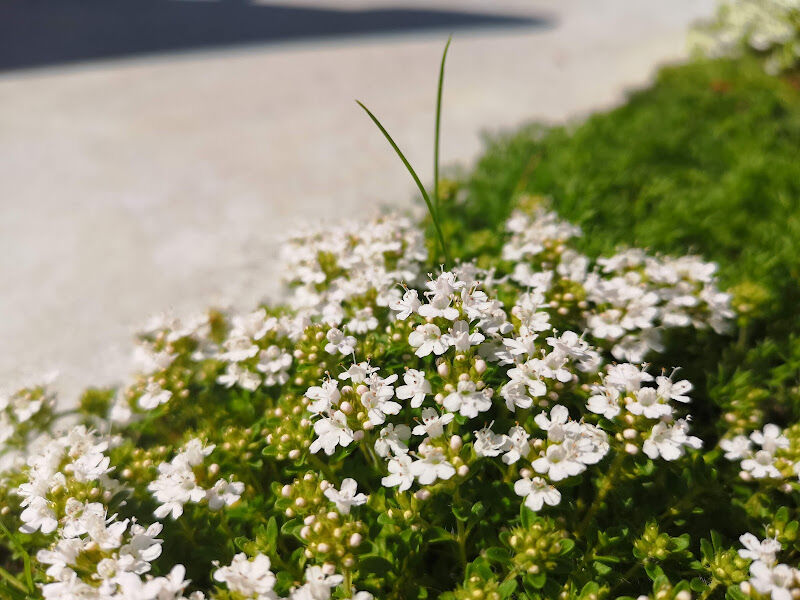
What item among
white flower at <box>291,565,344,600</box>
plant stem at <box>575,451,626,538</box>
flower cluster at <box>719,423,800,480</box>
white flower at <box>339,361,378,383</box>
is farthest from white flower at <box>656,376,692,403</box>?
white flower at <box>291,565,344,600</box>

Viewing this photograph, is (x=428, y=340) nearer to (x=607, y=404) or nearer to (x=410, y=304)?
(x=410, y=304)

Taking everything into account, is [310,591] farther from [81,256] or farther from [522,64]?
[522,64]

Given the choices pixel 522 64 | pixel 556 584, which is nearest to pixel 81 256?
pixel 556 584

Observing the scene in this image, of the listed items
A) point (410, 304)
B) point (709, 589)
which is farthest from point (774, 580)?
point (410, 304)

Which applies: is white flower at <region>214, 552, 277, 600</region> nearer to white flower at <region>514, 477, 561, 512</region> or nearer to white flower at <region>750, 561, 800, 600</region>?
white flower at <region>514, 477, 561, 512</region>

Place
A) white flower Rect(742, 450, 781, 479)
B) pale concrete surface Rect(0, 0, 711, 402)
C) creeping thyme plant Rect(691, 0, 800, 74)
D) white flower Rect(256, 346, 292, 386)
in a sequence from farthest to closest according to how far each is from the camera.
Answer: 1. creeping thyme plant Rect(691, 0, 800, 74)
2. pale concrete surface Rect(0, 0, 711, 402)
3. white flower Rect(256, 346, 292, 386)
4. white flower Rect(742, 450, 781, 479)

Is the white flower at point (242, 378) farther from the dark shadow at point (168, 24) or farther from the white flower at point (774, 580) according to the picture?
the dark shadow at point (168, 24)

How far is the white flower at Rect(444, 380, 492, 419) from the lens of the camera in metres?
1.82

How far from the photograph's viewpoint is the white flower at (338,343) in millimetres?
2129

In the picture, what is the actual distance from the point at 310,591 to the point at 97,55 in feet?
37.4

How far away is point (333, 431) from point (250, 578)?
1.65 feet

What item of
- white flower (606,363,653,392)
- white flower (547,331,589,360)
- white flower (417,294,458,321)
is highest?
white flower (417,294,458,321)

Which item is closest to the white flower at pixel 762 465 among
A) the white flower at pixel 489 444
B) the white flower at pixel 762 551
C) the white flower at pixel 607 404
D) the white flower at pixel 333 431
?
the white flower at pixel 762 551

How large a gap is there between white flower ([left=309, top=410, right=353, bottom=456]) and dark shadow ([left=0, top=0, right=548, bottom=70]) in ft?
35.1
